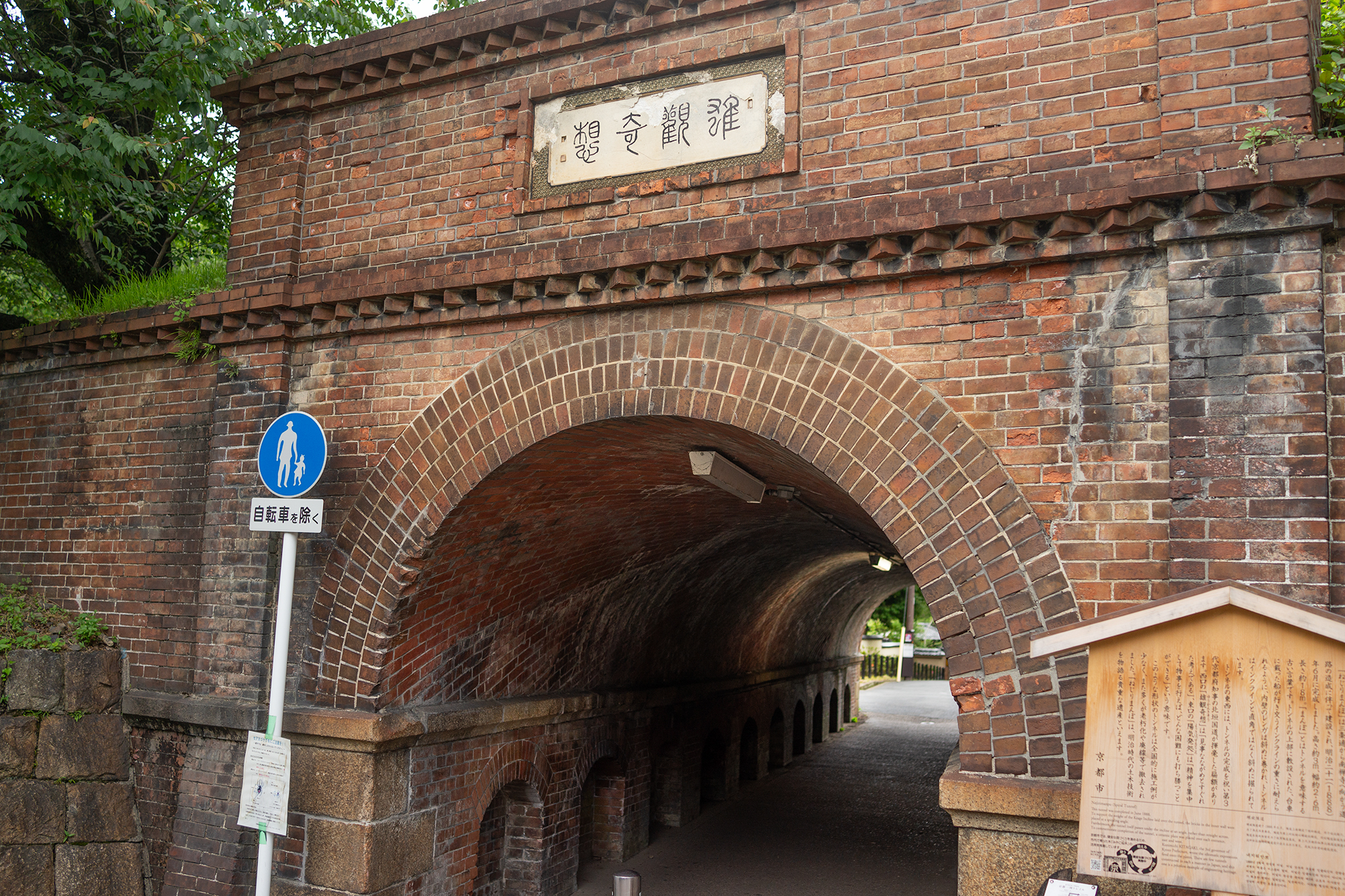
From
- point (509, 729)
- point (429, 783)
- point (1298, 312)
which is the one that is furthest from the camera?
point (509, 729)

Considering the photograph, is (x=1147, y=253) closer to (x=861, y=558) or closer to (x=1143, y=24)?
(x=1143, y=24)

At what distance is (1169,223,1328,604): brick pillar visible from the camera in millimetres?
3969

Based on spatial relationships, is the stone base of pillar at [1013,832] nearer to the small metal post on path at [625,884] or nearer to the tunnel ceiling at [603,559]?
the tunnel ceiling at [603,559]

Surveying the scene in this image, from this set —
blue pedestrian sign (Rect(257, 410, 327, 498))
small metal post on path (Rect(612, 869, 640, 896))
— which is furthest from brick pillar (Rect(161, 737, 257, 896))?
small metal post on path (Rect(612, 869, 640, 896))

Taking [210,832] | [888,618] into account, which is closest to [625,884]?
[210,832]

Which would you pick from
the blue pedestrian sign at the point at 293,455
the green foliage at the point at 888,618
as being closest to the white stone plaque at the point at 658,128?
the blue pedestrian sign at the point at 293,455

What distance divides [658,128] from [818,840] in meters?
8.30

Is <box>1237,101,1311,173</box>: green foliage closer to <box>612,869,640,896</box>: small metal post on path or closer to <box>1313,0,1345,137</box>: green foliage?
<box>1313,0,1345,137</box>: green foliage

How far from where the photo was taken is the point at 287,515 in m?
5.62

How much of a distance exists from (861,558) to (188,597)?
899cm

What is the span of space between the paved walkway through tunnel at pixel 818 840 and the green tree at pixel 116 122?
7.24 metres

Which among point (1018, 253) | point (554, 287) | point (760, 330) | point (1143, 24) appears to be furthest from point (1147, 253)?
point (554, 287)

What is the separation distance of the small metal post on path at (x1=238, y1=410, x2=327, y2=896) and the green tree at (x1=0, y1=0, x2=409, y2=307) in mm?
3000

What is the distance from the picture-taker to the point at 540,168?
6090 mm
